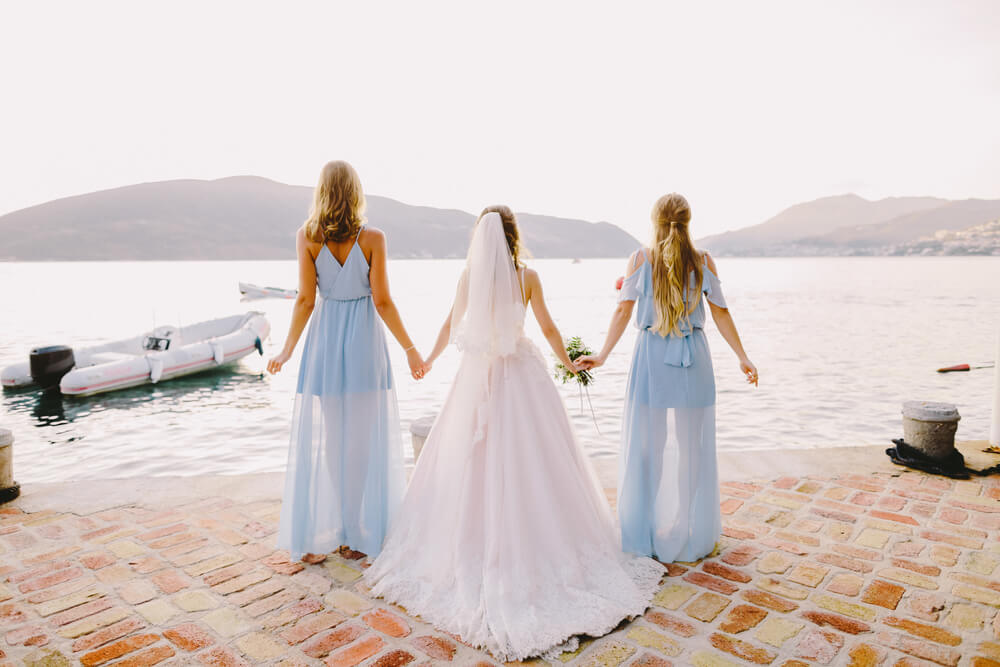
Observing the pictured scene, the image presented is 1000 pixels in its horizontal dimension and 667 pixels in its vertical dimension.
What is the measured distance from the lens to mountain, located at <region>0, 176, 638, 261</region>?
146 m

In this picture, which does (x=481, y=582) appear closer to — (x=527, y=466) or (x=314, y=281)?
(x=527, y=466)

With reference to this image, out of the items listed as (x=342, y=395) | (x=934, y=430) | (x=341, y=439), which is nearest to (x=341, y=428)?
(x=341, y=439)

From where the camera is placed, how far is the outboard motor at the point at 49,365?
14.7 meters

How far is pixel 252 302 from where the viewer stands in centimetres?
5328

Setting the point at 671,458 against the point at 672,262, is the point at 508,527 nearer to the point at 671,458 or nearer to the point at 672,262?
the point at 671,458

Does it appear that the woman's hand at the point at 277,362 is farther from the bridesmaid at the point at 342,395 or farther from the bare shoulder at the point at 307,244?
the bare shoulder at the point at 307,244

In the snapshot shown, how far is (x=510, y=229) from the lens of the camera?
3393mm

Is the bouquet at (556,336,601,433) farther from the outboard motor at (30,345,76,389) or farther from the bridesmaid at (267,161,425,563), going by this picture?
the outboard motor at (30,345,76,389)

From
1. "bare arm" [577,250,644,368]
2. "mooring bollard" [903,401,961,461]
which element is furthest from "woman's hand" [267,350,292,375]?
"mooring bollard" [903,401,961,461]

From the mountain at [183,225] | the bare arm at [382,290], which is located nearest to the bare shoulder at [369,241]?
A: the bare arm at [382,290]

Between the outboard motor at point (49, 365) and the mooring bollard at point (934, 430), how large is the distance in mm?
17701

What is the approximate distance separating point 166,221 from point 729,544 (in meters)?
179

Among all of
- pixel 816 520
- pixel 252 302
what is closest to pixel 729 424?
pixel 816 520

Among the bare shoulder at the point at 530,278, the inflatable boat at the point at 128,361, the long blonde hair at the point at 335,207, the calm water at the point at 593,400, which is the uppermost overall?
the long blonde hair at the point at 335,207
